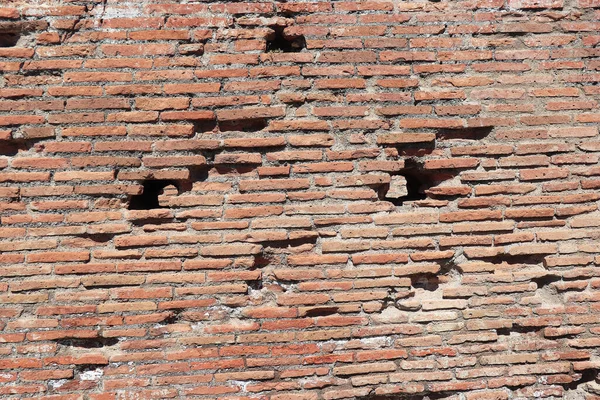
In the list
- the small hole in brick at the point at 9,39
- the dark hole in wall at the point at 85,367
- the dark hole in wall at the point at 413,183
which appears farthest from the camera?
the dark hole in wall at the point at 413,183

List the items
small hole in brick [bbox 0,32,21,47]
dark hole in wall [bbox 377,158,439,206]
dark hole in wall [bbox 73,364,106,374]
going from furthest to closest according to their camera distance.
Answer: dark hole in wall [bbox 377,158,439,206] < small hole in brick [bbox 0,32,21,47] < dark hole in wall [bbox 73,364,106,374]

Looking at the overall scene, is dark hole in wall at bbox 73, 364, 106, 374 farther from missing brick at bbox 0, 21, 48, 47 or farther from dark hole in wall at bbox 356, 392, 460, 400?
missing brick at bbox 0, 21, 48, 47

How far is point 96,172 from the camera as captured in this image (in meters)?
2.63

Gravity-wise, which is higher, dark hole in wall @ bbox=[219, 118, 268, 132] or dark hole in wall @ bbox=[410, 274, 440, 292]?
dark hole in wall @ bbox=[219, 118, 268, 132]

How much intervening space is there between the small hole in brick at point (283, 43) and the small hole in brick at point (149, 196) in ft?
3.28

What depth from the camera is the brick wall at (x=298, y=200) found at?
2.60 meters

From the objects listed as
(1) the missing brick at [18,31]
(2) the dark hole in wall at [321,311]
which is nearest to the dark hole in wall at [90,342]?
(2) the dark hole in wall at [321,311]

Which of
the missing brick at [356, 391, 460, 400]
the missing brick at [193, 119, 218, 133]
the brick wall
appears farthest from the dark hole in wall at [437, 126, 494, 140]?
the missing brick at [356, 391, 460, 400]

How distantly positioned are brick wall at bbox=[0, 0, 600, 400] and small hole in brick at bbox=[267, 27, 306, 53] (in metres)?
0.01

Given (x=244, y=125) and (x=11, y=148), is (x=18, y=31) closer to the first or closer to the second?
(x=11, y=148)

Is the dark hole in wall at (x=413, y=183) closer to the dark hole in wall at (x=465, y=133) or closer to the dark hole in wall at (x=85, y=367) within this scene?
the dark hole in wall at (x=465, y=133)

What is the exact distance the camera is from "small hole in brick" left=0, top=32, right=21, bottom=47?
269cm

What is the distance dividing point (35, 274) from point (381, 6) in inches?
97.7

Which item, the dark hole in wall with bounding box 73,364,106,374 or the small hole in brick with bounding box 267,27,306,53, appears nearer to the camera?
the dark hole in wall with bounding box 73,364,106,374
